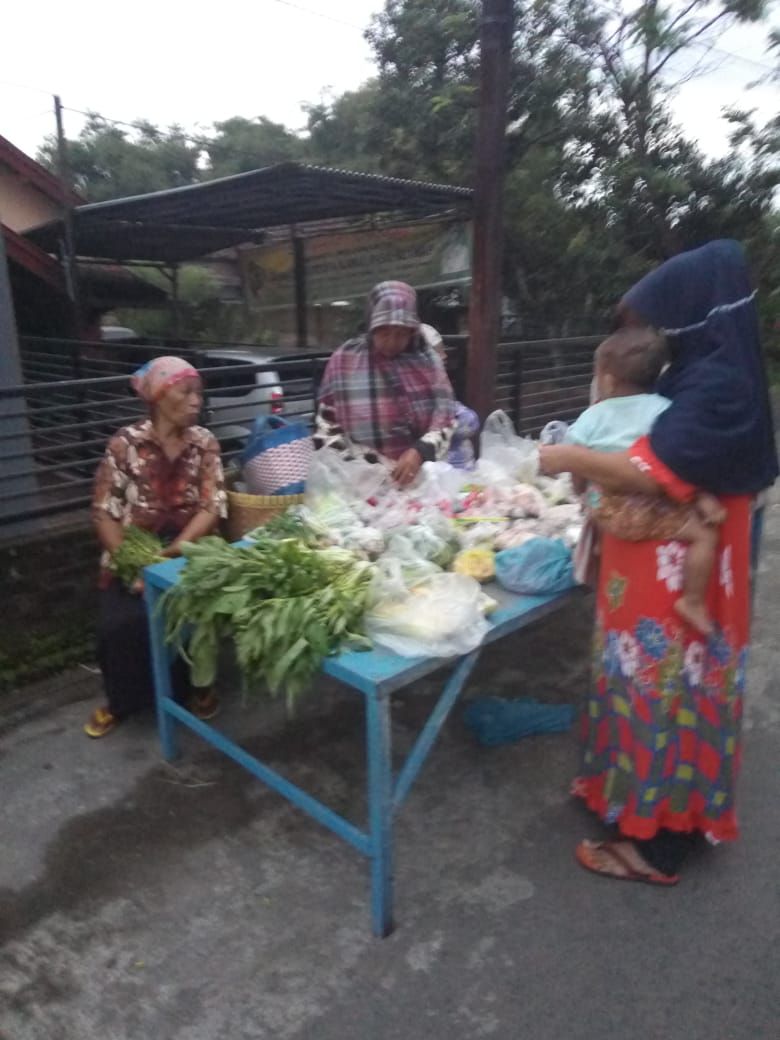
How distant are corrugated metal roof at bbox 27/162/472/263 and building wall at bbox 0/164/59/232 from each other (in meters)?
0.60

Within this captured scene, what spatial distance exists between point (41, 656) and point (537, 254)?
943 cm

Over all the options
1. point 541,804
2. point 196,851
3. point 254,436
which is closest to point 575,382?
point 254,436

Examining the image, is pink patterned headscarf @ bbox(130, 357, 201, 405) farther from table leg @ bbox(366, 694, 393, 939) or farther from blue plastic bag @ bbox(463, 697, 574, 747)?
blue plastic bag @ bbox(463, 697, 574, 747)

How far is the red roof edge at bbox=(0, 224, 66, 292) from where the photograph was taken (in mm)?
7595

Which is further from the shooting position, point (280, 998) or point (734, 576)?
point (734, 576)

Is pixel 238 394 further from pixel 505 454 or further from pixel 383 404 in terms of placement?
pixel 505 454

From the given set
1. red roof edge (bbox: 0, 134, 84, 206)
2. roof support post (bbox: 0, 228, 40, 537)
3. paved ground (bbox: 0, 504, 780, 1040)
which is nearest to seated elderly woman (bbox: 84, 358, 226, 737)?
paved ground (bbox: 0, 504, 780, 1040)

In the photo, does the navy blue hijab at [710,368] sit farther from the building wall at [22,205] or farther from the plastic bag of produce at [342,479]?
the building wall at [22,205]

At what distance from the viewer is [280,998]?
199 centimetres

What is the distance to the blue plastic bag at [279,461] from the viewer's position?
3.35 m

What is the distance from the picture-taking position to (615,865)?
2373mm

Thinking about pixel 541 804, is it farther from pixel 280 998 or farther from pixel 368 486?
pixel 368 486

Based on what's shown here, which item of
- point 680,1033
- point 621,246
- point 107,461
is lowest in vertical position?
point 680,1033

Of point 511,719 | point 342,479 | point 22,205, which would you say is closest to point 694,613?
point 511,719
